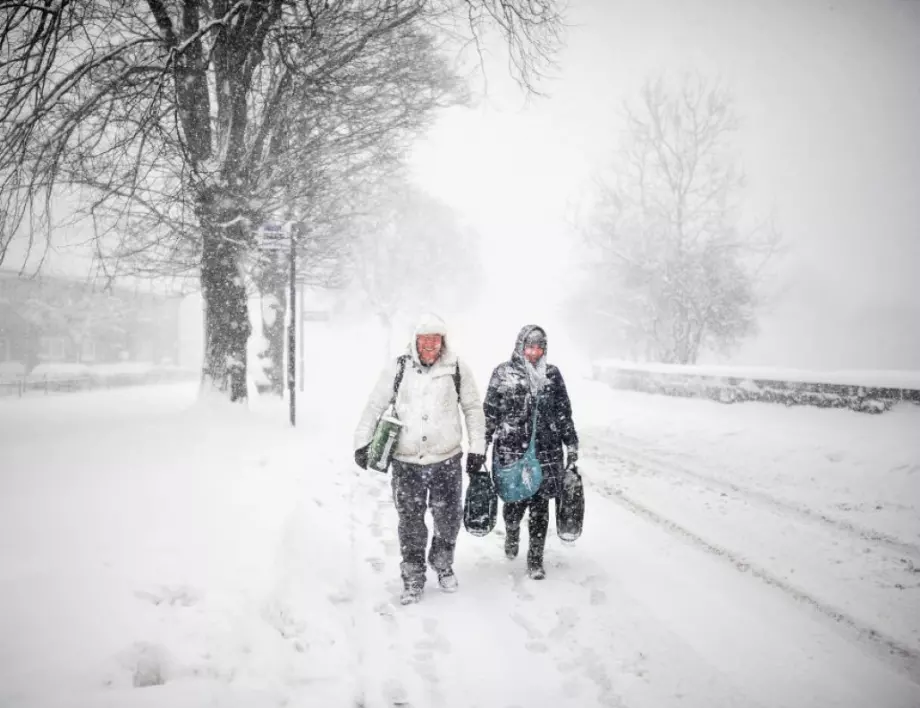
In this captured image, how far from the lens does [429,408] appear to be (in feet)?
11.9

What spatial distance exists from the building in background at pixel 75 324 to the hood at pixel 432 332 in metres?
24.6

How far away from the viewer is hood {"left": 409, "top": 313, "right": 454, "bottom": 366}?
11.8ft

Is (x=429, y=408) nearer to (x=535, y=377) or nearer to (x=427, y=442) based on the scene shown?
(x=427, y=442)

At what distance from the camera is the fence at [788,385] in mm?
7291

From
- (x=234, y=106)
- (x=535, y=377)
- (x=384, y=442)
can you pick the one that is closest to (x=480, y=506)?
(x=384, y=442)

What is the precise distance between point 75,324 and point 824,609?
118ft

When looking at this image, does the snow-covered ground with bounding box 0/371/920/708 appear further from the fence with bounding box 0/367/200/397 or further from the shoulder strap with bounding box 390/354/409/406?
the fence with bounding box 0/367/200/397

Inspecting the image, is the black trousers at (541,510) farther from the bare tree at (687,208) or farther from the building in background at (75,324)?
the building in background at (75,324)

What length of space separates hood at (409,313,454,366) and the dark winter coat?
47 cm

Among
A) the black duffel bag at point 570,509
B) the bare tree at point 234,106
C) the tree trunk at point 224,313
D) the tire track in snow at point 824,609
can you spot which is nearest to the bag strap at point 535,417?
the black duffel bag at point 570,509

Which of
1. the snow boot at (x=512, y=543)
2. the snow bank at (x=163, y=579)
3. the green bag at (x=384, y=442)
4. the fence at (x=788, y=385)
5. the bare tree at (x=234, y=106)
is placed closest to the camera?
the snow bank at (x=163, y=579)

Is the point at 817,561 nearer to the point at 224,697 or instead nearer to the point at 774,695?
the point at 774,695

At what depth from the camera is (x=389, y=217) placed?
29562mm

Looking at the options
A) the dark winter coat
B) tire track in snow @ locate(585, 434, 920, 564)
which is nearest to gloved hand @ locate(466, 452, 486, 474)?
the dark winter coat
